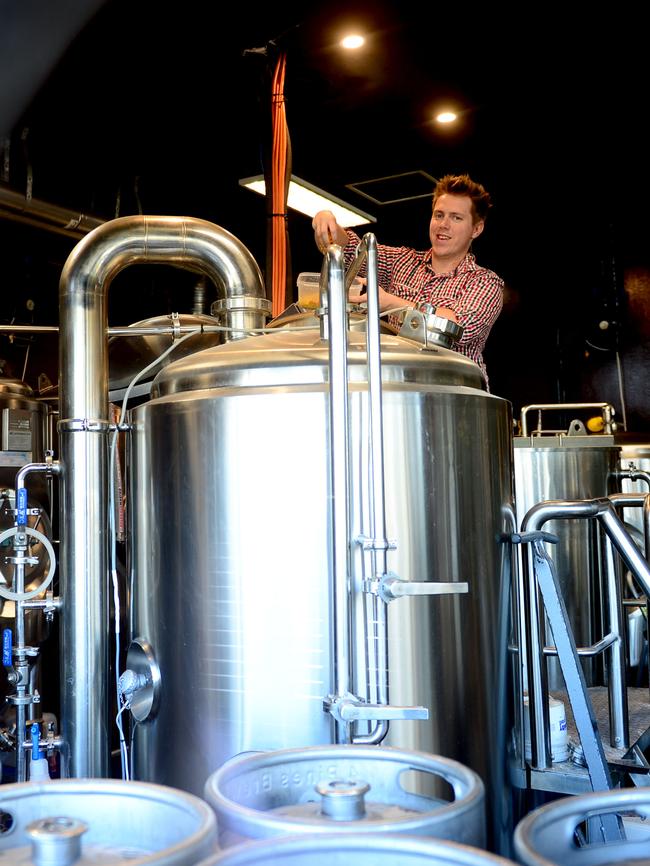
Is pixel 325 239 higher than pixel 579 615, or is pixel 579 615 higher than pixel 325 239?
pixel 325 239

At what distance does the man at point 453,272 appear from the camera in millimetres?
3258

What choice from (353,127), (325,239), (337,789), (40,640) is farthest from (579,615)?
(353,127)

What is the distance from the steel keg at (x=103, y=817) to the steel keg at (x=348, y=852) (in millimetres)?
81

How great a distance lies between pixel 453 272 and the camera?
3494mm

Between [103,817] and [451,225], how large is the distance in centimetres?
298

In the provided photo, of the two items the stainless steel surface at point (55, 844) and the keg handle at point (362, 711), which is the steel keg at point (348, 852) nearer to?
the stainless steel surface at point (55, 844)

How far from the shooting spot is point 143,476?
2.17m

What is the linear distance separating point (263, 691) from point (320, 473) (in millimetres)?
473

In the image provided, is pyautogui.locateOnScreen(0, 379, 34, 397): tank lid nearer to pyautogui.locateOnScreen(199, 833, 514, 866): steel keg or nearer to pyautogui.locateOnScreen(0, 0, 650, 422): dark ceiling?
pyautogui.locateOnScreen(0, 0, 650, 422): dark ceiling

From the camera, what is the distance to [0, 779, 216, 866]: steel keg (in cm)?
79

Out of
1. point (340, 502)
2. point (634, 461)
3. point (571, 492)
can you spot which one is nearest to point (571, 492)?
point (571, 492)

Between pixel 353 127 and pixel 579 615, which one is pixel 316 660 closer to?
pixel 579 615

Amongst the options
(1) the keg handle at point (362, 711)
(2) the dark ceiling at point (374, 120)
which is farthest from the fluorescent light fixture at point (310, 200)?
(1) the keg handle at point (362, 711)

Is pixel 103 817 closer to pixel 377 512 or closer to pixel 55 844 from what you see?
pixel 55 844
